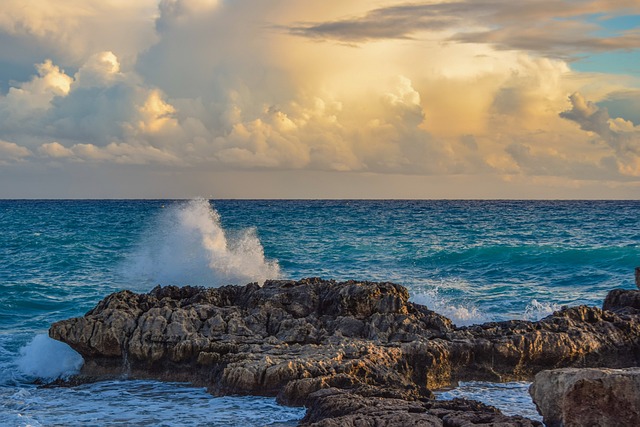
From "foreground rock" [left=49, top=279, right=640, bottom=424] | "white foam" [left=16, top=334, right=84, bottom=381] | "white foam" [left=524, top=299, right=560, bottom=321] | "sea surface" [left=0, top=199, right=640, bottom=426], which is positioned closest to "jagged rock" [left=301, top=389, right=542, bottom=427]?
"sea surface" [left=0, top=199, right=640, bottom=426]

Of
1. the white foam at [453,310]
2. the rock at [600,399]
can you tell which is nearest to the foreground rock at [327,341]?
the rock at [600,399]

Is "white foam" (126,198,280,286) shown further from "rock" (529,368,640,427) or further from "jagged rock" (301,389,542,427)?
"rock" (529,368,640,427)

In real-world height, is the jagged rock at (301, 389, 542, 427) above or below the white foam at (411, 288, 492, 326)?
above

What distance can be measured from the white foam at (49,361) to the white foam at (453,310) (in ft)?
30.9

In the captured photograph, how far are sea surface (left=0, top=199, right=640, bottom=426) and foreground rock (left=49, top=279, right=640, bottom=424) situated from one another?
414mm

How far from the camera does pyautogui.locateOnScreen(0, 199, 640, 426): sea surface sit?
11.7m

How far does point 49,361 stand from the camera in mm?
14703

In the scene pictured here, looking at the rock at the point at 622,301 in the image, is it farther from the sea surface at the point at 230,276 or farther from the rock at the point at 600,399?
the rock at the point at 600,399

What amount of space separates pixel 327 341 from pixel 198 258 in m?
16.3

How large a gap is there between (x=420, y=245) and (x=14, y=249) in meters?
21.9

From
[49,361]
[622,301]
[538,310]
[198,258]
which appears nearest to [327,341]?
[49,361]

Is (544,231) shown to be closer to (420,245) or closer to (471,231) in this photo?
(471,231)

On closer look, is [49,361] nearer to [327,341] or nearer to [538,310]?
[327,341]

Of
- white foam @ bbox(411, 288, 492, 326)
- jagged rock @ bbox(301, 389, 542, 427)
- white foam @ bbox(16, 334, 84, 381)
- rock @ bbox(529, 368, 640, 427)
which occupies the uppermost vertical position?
rock @ bbox(529, 368, 640, 427)
